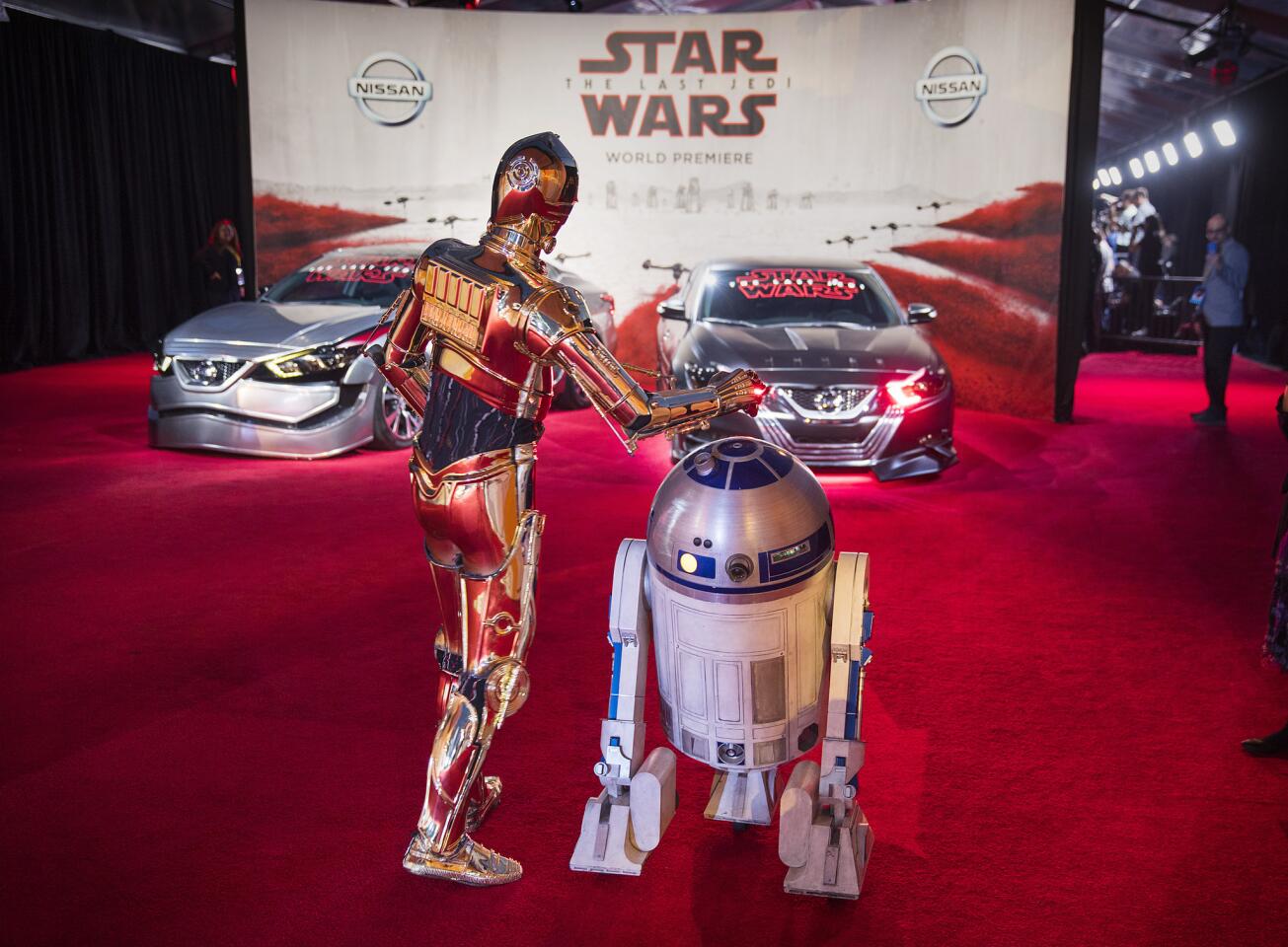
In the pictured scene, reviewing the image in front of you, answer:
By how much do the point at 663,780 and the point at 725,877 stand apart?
1.23ft

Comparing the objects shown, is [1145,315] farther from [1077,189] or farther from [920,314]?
[920,314]

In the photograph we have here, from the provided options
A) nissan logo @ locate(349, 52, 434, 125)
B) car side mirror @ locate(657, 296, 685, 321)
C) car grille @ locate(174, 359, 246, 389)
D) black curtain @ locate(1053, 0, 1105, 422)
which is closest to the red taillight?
car side mirror @ locate(657, 296, 685, 321)

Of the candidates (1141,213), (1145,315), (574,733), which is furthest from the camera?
(1141,213)

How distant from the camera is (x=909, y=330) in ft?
27.0

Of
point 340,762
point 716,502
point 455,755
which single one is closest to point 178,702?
point 340,762

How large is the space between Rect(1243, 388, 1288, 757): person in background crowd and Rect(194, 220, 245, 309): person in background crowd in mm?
11930

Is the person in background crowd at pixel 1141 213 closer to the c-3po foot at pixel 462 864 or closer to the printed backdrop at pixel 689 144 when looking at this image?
the printed backdrop at pixel 689 144

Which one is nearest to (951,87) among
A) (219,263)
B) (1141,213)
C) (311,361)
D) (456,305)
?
(311,361)

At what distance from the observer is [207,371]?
320 inches

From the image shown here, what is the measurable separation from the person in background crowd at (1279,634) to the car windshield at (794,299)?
4.86 m

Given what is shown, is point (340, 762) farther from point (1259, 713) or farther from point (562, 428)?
point (562, 428)

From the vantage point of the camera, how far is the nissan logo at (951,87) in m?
10.4

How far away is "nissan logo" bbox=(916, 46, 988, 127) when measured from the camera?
1038cm

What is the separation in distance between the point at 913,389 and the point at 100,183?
492 inches
